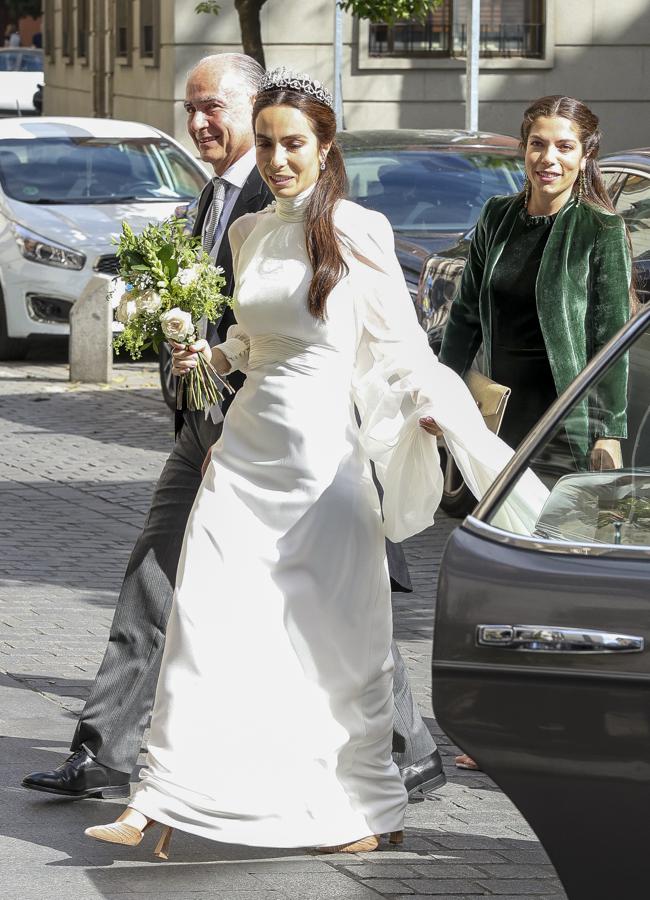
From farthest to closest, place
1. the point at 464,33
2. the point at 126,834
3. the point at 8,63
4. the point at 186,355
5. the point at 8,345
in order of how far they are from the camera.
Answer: the point at 8,63, the point at 464,33, the point at 8,345, the point at 186,355, the point at 126,834

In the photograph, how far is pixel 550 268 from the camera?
501 cm

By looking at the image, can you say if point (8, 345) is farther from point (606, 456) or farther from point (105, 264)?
point (606, 456)

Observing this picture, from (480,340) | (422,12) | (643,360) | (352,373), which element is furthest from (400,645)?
(422,12)

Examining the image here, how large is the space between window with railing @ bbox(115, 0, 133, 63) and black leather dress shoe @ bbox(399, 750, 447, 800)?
2732 cm

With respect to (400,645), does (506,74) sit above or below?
above

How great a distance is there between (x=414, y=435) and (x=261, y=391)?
41 centimetres

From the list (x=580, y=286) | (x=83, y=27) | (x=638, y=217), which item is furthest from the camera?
(x=83, y=27)

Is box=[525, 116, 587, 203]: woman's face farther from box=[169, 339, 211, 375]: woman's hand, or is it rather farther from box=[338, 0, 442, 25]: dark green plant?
box=[338, 0, 442, 25]: dark green plant

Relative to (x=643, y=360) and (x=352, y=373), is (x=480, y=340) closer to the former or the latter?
(x=352, y=373)

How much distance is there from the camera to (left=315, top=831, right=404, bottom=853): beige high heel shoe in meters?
4.66

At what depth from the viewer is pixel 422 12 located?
17938mm

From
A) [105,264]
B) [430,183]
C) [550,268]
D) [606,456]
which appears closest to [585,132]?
[550,268]

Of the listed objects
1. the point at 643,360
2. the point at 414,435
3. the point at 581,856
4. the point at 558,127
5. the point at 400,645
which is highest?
the point at 558,127

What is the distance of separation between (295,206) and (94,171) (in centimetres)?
1100
